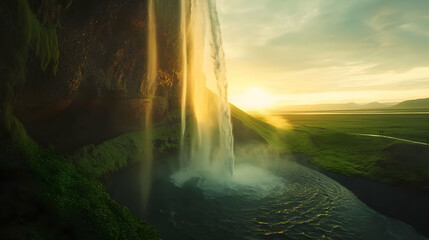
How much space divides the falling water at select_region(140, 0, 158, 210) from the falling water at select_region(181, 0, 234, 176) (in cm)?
610

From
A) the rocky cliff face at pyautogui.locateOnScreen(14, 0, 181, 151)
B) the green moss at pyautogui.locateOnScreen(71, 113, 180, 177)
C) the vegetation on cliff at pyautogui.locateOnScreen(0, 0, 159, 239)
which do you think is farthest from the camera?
the green moss at pyautogui.locateOnScreen(71, 113, 180, 177)

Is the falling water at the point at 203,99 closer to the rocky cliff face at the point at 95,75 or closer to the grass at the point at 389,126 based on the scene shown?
the rocky cliff face at the point at 95,75

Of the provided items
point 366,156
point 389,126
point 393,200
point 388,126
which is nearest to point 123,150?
point 393,200

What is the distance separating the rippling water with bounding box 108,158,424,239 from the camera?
12.8 m

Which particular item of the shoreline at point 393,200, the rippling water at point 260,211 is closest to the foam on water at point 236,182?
the rippling water at point 260,211

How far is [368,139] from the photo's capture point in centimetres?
3694

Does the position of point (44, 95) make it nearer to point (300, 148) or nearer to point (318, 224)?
point (318, 224)

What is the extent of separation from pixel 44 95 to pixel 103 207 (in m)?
11.7

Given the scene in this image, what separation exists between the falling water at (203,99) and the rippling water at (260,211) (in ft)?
20.1

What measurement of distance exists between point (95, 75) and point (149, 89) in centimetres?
886

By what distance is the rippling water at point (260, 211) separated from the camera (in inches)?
504

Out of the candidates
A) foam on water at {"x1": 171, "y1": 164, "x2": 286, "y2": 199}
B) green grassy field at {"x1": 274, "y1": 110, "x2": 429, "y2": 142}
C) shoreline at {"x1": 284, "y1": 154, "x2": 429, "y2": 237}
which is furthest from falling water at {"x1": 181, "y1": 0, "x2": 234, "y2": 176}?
green grassy field at {"x1": 274, "y1": 110, "x2": 429, "y2": 142}

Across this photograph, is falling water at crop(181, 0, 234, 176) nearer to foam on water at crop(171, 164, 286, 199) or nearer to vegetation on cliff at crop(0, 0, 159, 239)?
foam on water at crop(171, 164, 286, 199)

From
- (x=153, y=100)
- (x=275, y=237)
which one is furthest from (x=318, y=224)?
A: (x=153, y=100)
